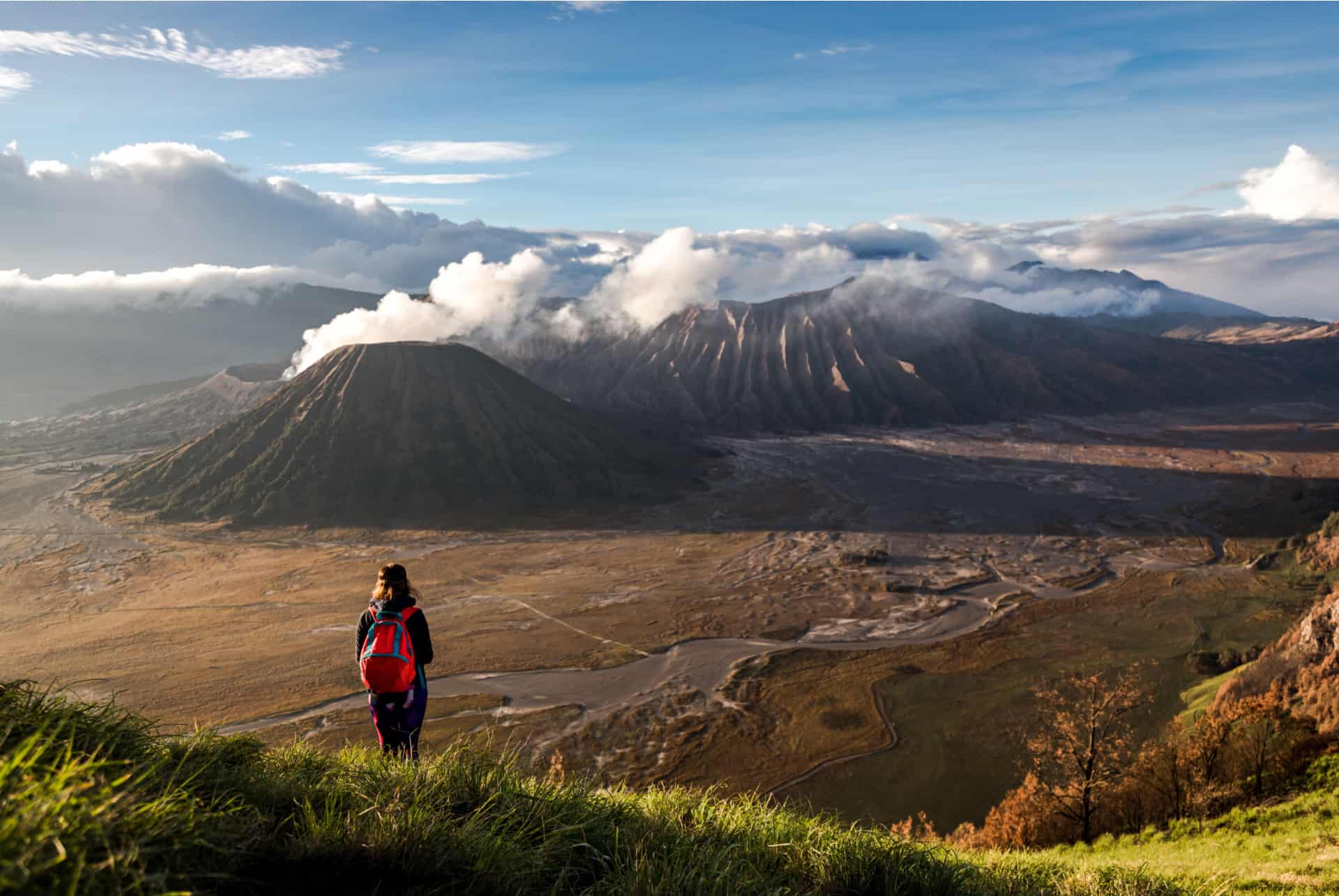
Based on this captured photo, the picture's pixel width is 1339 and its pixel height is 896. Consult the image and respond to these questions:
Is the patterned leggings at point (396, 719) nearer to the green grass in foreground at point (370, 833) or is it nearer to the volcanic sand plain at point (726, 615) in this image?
the green grass in foreground at point (370, 833)

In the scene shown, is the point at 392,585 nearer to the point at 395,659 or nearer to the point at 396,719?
the point at 395,659

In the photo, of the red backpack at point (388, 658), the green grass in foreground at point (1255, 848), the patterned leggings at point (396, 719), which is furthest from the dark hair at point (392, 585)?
the green grass in foreground at point (1255, 848)

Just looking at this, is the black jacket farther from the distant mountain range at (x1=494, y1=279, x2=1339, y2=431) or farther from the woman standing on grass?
the distant mountain range at (x1=494, y1=279, x2=1339, y2=431)

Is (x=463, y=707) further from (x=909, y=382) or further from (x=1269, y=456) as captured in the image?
(x=909, y=382)

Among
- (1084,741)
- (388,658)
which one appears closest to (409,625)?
(388,658)

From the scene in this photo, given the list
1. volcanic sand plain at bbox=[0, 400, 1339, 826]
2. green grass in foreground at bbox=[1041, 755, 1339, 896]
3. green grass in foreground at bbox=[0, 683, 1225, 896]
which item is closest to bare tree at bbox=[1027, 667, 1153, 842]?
volcanic sand plain at bbox=[0, 400, 1339, 826]

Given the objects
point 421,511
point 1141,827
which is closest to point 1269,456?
point 1141,827
